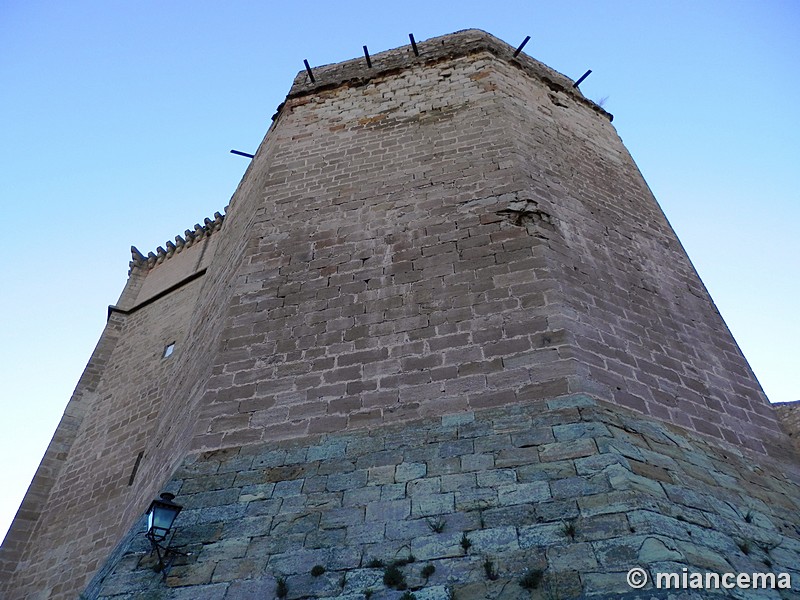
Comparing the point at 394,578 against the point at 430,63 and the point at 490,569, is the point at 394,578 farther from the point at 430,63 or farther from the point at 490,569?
the point at 430,63

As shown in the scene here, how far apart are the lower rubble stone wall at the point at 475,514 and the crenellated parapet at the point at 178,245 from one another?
9.23 meters

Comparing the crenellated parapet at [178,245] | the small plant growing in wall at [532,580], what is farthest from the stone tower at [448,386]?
the crenellated parapet at [178,245]

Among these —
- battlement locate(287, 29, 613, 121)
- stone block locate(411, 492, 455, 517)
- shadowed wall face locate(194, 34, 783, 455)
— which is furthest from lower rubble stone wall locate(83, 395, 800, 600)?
battlement locate(287, 29, 613, 121)

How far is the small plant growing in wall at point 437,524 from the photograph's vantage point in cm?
→ 332

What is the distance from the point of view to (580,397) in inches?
150

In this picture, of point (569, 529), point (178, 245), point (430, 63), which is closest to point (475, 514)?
point (569, 529)

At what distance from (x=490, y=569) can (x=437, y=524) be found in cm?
40

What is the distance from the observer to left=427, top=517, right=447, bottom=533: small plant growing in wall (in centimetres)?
332

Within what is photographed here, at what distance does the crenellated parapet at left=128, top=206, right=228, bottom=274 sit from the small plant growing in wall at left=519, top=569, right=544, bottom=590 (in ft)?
35.4

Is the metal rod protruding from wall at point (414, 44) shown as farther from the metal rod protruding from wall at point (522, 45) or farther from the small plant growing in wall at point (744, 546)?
the small plant growing in wall at point (744, 546)

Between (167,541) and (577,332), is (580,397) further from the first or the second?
(167,541)

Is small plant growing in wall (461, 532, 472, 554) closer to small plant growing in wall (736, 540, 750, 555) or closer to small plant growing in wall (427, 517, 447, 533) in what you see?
small plant growing in wall (427, 517, 447, 533)

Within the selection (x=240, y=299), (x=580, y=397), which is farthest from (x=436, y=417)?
(x=240, y=299)

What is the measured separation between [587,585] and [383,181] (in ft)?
13.6
